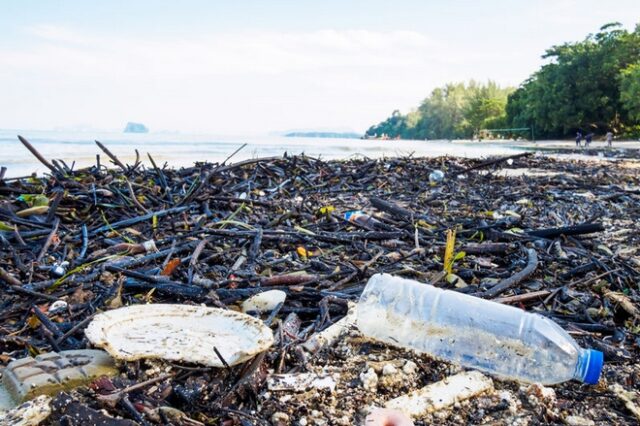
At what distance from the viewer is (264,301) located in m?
2.23

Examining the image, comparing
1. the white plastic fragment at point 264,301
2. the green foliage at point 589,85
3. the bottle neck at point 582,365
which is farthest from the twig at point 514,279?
the green foliage at point 589,85

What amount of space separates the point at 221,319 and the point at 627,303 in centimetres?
193

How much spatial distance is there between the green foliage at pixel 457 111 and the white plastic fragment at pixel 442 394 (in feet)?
251

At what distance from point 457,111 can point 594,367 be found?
10746 cm

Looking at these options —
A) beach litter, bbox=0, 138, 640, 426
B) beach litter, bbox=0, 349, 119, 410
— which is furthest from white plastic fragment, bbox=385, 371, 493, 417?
beach litter, bbox=0, 349, 119, 410

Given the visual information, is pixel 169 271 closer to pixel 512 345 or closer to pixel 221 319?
pixel 221 319

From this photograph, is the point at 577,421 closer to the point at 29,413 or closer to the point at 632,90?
the point at 29,413

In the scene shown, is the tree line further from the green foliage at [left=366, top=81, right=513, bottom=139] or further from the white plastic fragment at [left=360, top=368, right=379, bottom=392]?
the white plastic fragment at [left=360, top=368, right=379, bottom=392]

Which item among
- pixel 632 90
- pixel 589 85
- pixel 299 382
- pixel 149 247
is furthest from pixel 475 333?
pixel 589 85

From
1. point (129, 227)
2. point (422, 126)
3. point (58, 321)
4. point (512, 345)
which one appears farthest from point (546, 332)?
point (422, 126)

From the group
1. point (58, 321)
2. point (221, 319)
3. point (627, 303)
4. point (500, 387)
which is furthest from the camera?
point (627, 303)

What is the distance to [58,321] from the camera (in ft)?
6.84

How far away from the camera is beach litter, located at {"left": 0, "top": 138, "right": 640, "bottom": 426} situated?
151cm

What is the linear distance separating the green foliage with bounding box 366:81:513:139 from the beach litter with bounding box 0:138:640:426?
74.2m
